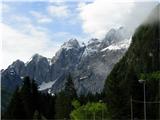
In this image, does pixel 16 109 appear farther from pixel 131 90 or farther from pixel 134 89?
pixel 134 89

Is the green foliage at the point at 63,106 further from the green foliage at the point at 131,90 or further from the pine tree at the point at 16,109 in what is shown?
the pine tree at the point at 16,109

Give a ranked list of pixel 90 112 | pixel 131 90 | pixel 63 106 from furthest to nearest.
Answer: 1. pixel 63 106
2. pixel 90 112
3. pixel 131 90

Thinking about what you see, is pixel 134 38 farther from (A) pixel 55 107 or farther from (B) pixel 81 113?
(B) pixel 81 113

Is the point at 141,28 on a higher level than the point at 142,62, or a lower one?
higher

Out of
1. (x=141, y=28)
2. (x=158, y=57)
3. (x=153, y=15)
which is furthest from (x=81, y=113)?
(x=141, y=28)

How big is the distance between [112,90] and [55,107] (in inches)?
1209

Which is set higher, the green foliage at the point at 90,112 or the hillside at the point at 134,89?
the hillside at the point at 134,89

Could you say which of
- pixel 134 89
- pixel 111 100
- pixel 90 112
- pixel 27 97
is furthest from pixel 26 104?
pixel 134 89

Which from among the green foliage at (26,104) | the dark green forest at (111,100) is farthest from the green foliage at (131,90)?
the green foliage at (26,104)

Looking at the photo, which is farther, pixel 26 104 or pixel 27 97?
pixel 27 97

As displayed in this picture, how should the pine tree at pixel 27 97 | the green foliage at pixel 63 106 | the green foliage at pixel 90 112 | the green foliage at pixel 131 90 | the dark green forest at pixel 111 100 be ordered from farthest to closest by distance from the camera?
the green foliage at pixel 63 106, the pine tree at pixel 27 97, the green foliage at pixel 90 112, the dark green forest at pixel 111 100, the green foliage at pixel 131 90

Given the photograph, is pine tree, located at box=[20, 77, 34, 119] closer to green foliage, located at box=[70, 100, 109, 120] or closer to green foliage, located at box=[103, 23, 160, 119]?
green foliage, located at box=[70, 100, 109, 120]

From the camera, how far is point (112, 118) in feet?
235

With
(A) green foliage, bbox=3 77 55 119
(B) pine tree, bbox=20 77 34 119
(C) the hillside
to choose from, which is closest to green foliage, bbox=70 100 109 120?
(C) the hillside
